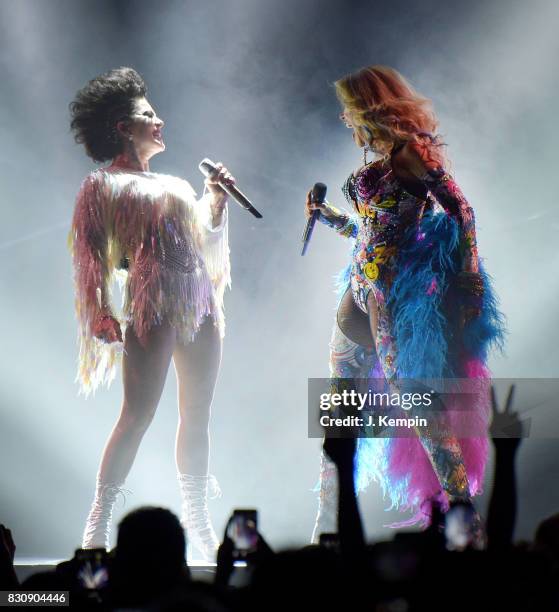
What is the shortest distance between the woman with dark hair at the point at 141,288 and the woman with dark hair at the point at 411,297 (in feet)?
1.63

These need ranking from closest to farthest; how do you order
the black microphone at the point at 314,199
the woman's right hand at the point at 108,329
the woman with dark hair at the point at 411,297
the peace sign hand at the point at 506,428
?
the peace sign hand at the point at 506,428 → the woman with dark hair at the point at 411,297 → the woman's right hand at the point at 108,329 → the black microphone at the point at 314,199

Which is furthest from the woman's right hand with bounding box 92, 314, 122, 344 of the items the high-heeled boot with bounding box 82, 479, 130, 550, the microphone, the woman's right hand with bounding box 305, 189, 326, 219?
the woman's right hand with bounding box 305, 189, 326, 219

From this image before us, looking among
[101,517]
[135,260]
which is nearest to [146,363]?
[135,260]

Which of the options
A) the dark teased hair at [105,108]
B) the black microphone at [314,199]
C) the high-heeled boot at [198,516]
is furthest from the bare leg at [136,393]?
the dark teased hair at [105,108]

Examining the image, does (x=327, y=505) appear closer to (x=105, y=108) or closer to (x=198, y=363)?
(x=198, y=363)

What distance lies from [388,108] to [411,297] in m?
0.68

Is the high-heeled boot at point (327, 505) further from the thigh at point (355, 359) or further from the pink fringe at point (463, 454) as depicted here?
the thigh at point (355, 359)

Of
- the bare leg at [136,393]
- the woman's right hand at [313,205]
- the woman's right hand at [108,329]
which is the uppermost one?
the woman's right hand at [313,205]

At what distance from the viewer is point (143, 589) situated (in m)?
1.42

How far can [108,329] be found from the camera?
2854 mm

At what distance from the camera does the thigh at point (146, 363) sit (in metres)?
2.93

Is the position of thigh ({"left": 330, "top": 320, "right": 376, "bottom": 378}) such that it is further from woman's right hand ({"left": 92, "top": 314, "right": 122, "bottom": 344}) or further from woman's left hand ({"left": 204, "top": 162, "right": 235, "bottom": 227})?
woman's right hand ({"left": 92, "top": 314, "right": 122, "bottom": 344})

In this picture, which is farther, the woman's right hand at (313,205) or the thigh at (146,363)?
the woman's right hand at (313,205)

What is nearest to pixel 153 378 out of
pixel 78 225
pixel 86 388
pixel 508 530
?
pixel 86 388
